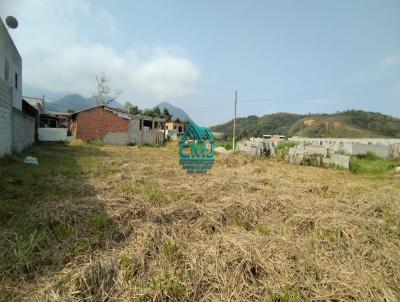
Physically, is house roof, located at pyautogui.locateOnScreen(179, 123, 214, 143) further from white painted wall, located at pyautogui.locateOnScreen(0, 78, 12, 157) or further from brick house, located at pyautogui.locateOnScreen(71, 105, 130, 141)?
brick house, located at pyautogui.locateOnScreen(71, 105, 130, 141)

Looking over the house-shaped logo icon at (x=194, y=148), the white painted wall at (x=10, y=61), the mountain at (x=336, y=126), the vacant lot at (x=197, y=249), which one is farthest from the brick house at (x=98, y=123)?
the mountain at (x=336, y=126)

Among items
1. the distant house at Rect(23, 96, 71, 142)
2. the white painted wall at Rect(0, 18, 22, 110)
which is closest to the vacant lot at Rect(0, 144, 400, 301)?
the white painted wall at Rect(0, 18, 22, 110)

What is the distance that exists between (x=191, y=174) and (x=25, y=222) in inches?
186

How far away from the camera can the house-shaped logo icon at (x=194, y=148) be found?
7.25m

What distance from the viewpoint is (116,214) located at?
3391mm

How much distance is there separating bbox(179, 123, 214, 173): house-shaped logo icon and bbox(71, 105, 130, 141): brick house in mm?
16729

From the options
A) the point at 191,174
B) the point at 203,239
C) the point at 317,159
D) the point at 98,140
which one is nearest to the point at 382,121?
the point at 317,159

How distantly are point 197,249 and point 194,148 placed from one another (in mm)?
4801

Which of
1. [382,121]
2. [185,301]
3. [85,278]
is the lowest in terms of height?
[185,301]

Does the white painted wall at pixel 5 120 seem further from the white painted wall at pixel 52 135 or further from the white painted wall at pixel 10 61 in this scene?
the white painted wall at pixel 52 135

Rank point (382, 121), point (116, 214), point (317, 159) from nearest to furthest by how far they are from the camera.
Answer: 1. point (116, 214)
2. point (317, 159)
3. point (382, 121)

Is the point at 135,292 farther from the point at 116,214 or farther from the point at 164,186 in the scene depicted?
the point at 164,186

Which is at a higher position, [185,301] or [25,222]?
[25,222]

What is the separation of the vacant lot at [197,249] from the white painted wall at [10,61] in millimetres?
9809
